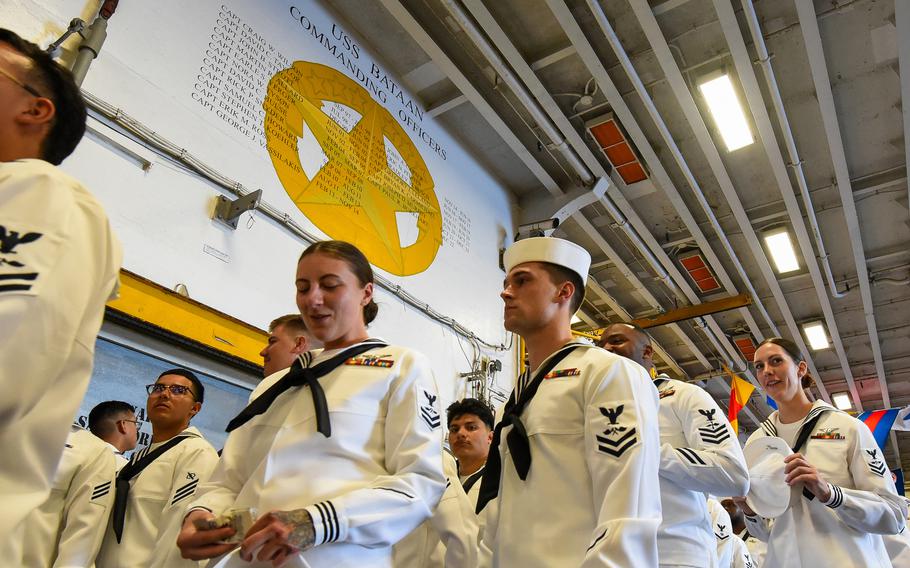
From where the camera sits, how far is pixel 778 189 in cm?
748

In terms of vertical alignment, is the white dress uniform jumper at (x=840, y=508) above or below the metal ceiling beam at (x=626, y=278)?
below

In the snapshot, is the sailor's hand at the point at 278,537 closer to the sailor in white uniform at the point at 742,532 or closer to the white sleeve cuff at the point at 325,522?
the white sleeve cuff at the point at 325,522

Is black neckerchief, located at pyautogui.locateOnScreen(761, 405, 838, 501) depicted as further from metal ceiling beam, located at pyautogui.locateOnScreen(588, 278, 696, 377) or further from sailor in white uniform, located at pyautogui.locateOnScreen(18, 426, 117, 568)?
metal ceiling beam, located at pyautogui.locateOnScreen(588, 278, 696, 377)

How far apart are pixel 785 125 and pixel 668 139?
1091 mm

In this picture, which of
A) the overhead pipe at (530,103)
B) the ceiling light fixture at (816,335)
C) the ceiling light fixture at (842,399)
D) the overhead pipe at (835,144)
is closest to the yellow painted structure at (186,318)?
the overhead pipe at (530,103)

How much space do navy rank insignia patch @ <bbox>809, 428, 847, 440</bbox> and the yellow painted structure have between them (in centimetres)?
323

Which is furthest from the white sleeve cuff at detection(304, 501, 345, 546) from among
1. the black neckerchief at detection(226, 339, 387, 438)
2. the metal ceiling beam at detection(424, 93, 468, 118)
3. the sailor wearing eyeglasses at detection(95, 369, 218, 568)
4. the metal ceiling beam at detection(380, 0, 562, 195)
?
the metal ceiling beam at detection(424, 93, 468, 118)

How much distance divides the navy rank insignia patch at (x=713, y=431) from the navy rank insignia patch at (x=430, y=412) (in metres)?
1.35

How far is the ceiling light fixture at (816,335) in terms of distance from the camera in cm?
1034

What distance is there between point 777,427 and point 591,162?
13.6 feet

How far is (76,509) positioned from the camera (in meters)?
2.33

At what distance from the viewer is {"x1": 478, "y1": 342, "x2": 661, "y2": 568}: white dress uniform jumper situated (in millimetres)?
1406

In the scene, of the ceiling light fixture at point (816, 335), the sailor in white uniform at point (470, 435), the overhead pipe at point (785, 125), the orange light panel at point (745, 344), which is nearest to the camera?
the sailor in white uniform at point (470, 435)

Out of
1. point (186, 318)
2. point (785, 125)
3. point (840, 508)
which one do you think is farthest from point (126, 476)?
point (785, 125)
